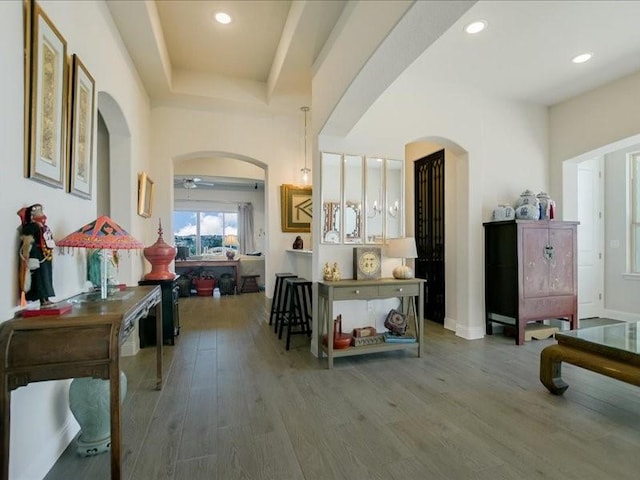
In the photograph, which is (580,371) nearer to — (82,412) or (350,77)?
(350,77)

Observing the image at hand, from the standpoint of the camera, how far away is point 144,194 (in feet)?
12.5

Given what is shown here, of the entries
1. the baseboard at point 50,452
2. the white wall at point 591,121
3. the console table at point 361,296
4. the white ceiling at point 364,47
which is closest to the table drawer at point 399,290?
the console table at point 361,296

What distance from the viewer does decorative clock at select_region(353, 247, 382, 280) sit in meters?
3.56

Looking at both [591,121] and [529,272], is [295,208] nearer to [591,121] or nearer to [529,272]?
[529,272]

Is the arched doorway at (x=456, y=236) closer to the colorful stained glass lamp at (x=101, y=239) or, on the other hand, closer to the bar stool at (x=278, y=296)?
the bar stool at (x=278, y=296)

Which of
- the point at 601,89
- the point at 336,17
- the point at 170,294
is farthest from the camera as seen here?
the point at 601,89

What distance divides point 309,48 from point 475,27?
1617 millimetres

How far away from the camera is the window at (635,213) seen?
16.6 ft

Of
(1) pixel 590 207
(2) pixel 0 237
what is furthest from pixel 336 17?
(1) pixel 590 207

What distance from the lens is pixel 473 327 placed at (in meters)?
4.16

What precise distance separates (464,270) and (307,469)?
3327mm

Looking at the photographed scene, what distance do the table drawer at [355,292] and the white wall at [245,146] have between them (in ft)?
5.99

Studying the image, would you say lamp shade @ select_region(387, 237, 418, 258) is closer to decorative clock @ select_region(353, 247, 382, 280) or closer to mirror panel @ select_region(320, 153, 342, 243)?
decorative clock @ select_region(353, 247, 382, 280)

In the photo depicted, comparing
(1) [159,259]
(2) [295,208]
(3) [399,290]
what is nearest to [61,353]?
(1) [159,259]
